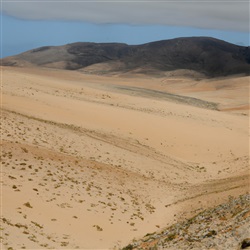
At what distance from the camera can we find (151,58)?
437 feet

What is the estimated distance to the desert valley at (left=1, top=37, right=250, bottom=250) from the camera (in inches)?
519

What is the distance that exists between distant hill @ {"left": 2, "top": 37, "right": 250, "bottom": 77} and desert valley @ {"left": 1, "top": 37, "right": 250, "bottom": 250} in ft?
291

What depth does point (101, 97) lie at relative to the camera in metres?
42.2

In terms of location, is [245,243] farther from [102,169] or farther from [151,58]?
[151,58]

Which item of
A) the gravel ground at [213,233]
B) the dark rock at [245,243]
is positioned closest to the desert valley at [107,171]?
the gravel ground at [213,233]

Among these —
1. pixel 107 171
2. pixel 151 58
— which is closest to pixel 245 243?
pixel 107 171

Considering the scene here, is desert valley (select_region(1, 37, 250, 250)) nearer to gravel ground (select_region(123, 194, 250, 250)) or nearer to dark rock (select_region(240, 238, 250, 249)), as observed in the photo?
gravel ground (select_region(123, 194, 250, 250))

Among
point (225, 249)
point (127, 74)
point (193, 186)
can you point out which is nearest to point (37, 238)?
point (225, 249)

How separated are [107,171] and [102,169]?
0.77 feet

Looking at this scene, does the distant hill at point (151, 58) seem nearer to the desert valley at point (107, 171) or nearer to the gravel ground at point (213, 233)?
the desert valley at point (107, 171)

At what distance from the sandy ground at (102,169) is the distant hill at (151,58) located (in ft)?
294

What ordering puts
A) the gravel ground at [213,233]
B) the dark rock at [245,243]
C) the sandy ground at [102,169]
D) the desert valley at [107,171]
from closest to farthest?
the dark rock at [245,243], the gravel ground at [213,233], the desert valley at [107,171], the sandy ground at [102,169]

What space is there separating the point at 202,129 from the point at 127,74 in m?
83.1

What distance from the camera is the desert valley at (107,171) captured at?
1317 centimetres
